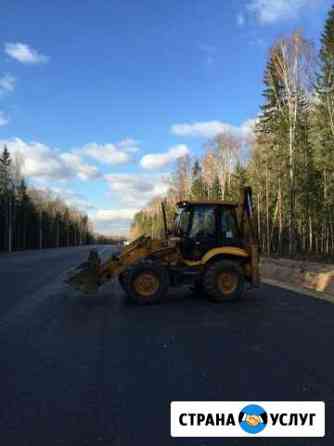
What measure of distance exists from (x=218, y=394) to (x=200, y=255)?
7.03 metres

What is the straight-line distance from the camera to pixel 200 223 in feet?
38.0

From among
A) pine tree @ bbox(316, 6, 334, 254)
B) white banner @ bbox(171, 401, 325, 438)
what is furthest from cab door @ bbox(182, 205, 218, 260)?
pine tree @ bbox(316, 6, 334, 254)

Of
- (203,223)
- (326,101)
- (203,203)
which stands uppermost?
(326,101)

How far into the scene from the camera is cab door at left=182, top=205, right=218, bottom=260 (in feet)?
37.8

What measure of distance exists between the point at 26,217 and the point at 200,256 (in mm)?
74140

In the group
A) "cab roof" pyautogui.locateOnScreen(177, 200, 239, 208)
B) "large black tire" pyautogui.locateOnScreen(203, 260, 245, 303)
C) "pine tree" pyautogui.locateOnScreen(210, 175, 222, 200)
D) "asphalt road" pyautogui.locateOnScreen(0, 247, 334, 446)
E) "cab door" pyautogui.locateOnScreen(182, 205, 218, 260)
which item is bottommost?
"asphalt road" pyautogui.locateOnScreen(0, 247, 334, 446)

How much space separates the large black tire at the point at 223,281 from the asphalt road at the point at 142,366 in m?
1.07

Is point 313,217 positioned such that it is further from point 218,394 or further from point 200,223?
point 218,394

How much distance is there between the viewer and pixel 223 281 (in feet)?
37.1

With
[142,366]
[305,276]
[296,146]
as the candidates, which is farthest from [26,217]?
[142,366]

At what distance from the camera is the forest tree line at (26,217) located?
215 ft

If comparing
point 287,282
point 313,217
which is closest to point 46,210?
point 313,217

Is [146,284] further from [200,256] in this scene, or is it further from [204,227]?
[204,227]

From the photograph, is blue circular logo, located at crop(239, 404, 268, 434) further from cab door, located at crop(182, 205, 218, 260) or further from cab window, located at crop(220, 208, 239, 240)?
cab window, located at crop(220, 208, 239, 240)
